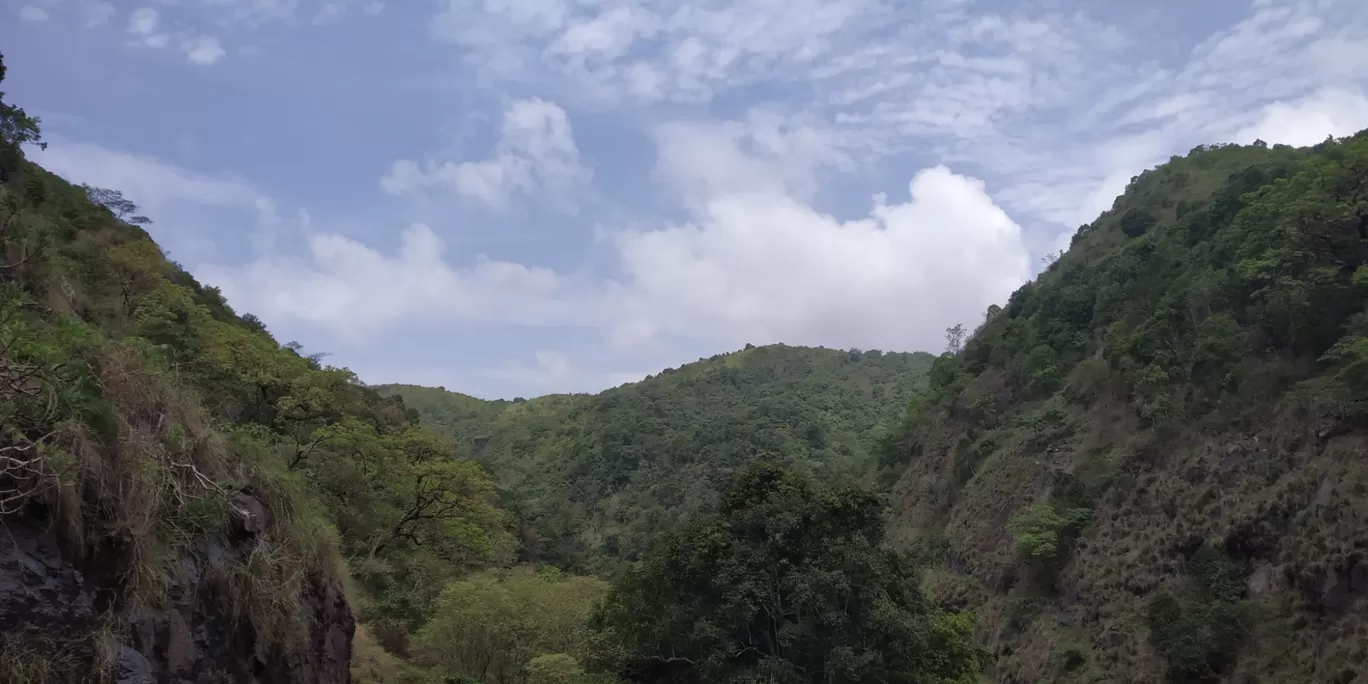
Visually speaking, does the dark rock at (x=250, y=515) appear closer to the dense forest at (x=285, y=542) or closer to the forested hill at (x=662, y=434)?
the dense forest at (x=285, y=542)

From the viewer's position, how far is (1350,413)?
963 inches

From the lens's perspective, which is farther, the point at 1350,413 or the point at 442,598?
the point at 1350,413

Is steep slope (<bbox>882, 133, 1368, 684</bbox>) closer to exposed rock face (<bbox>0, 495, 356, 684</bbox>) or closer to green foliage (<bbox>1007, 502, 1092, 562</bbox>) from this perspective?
green foliage (<bbox>1007, 502, 1092, 562</bbox>)

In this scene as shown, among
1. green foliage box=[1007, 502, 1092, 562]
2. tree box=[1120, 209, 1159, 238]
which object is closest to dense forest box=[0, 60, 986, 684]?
green foliage box=[1007, 502, 1092, 562]

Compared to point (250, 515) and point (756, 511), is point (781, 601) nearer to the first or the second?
point (756, 511)

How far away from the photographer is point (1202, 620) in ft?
80.1

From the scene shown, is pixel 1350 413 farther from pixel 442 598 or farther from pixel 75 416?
pixel 75 416

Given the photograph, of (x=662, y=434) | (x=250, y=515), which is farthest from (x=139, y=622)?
(x=662, y=434)

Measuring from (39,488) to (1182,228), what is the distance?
48.7 metres

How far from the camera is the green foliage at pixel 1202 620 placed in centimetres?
2373

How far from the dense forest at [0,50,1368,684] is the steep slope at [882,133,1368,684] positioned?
0.12 metres

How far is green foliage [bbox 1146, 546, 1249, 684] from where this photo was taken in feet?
77.9

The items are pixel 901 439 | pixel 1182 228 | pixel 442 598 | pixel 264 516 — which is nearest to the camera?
pixel 264 516

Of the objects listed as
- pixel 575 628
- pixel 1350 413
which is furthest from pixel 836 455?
pixel 575 628
